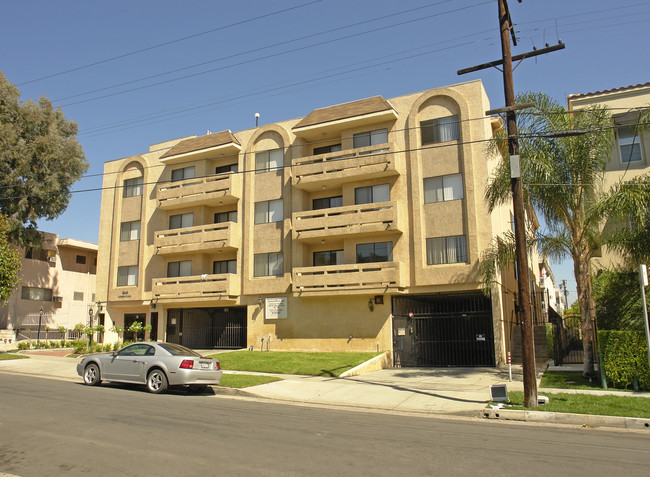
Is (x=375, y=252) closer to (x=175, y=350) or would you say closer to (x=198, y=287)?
(x=198, y=287)

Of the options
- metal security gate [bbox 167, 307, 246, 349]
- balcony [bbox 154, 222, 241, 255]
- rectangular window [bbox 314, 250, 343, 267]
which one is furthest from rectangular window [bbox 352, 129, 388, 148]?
metal security gate [bbox 167, 307, 246, 349]

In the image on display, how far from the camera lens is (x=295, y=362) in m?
21.2

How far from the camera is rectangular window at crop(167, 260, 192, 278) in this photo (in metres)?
31.0

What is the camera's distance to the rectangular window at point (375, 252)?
25219 mm

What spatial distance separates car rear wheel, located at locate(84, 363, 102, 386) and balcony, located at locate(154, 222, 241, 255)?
13527 millimetres

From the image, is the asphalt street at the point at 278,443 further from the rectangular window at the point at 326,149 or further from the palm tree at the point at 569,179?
the rectangular window at the point at 326,149

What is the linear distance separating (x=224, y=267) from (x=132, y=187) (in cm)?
923

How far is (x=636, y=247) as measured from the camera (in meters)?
15.6

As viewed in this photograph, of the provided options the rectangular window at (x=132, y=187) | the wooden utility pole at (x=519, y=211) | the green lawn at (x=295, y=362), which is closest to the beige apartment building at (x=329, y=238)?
the rectangular window at (x=132, y=187)

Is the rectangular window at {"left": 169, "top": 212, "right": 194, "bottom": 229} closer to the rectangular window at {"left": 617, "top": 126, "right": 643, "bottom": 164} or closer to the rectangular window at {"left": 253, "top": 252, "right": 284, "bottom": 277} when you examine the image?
the rectangular window at {"left": 253, "top": 252, "right": 284, "bottom": 277}

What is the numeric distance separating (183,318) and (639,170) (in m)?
25.0

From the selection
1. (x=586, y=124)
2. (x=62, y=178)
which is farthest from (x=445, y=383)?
(x=62, y=178)

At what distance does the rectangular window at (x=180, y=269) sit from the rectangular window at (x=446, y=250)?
14626 mm

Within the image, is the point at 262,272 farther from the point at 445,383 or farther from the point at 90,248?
the point at 90,248
